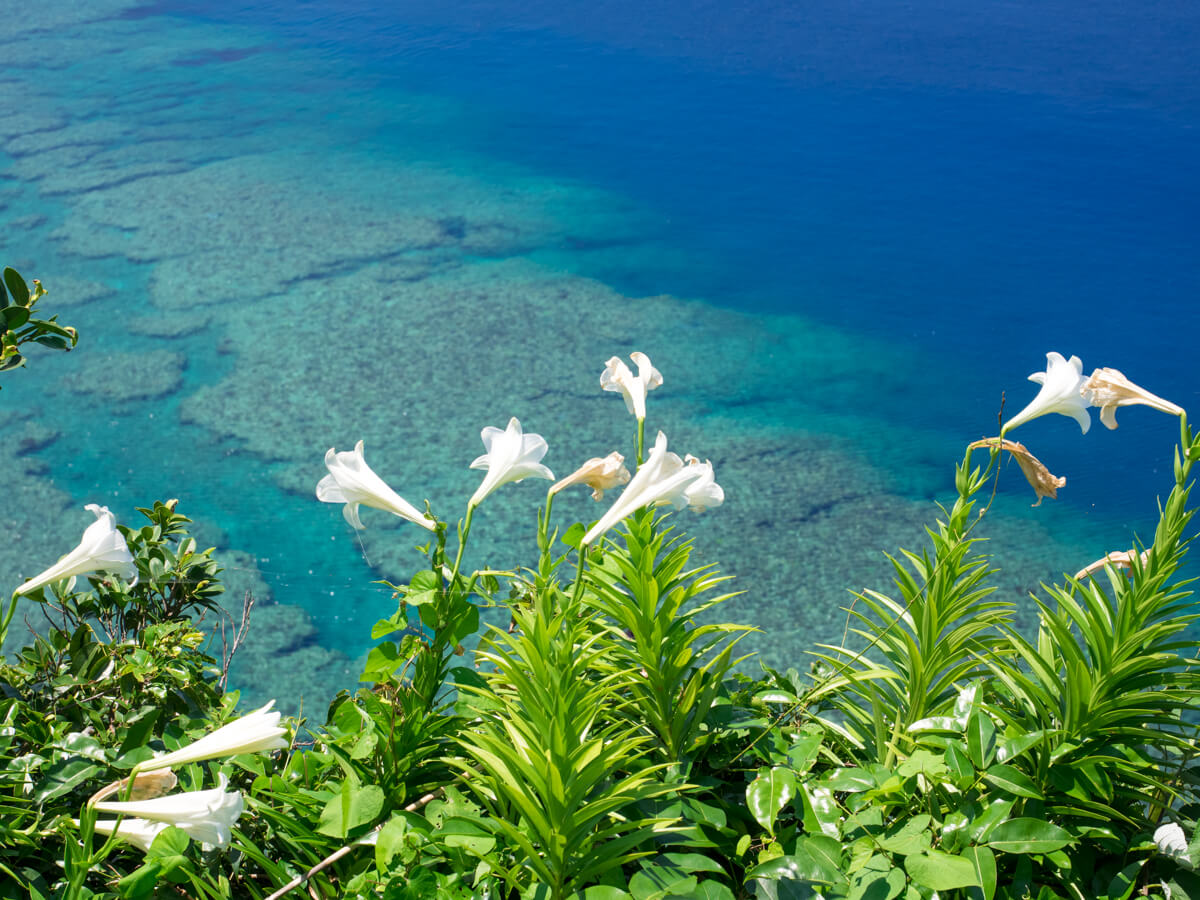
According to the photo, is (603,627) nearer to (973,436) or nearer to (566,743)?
(566,743)

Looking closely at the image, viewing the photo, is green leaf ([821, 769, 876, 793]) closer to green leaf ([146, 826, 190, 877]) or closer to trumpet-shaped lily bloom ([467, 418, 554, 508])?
trumpet-shaped lily bloom ([467, 418, 554, 508])

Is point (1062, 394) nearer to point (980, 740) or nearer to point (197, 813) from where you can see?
point (980, 740)

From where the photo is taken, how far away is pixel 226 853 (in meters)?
1.06

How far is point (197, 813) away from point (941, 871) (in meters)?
0.69

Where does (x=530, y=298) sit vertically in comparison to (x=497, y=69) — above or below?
below

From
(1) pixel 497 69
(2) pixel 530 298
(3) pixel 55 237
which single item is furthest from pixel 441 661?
(1) pixel 497 69

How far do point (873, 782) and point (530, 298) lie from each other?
400 cm

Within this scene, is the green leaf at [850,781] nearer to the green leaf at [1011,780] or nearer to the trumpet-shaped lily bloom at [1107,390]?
the green leaf at [1011,780]

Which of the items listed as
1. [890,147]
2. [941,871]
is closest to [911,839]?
[941,871]

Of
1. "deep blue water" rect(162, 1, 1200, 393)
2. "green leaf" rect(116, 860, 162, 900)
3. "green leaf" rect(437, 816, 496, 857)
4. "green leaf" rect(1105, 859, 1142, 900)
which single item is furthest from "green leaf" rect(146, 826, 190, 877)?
"deep blue water" rect(162, 1, 1200, 393)

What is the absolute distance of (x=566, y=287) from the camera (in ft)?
16.4

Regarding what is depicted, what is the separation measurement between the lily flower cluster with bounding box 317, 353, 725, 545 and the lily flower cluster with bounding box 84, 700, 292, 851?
26cm

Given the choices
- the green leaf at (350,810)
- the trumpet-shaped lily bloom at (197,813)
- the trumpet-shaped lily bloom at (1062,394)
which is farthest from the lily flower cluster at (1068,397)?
the trumpet-shaped lily bloom at (197,813)

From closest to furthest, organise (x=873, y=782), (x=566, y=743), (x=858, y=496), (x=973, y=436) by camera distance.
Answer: (x=566, y=743), (x=873, y=782), (x=858, y=496), (x=973, y=436)
